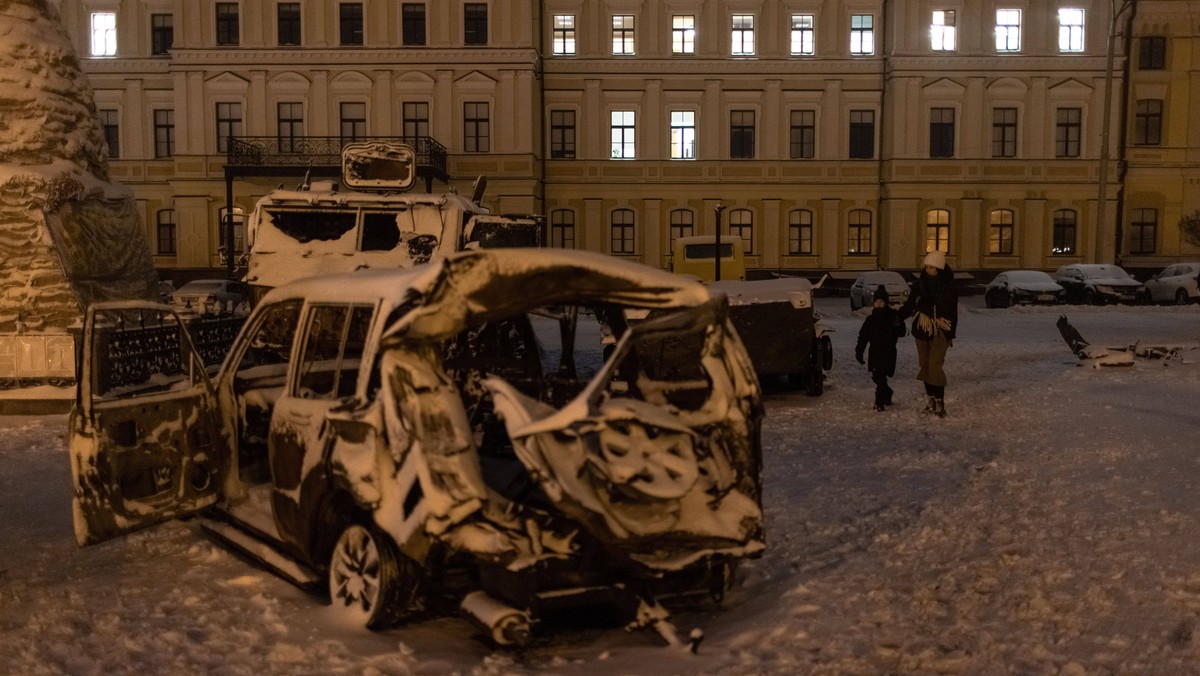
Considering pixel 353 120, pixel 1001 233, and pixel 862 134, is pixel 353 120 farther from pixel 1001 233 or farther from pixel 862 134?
pixel 1001 233

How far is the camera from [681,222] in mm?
43031

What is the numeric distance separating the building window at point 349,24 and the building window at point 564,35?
7376 mm

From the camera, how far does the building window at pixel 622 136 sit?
141 ft

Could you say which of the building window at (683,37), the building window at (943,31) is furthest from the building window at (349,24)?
the building window at (943,31)

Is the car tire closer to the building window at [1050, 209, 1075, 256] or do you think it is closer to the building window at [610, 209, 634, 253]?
the building window at [610, 209, 634, 253]

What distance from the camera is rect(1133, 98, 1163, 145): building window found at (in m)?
43.3

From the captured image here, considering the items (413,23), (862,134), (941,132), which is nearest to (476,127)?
(413,23)

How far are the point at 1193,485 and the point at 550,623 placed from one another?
206 inches

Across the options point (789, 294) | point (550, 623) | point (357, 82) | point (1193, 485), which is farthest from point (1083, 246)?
point (550, 623)

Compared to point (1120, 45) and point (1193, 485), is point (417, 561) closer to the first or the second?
point (1193, 485)

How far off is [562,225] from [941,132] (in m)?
15.1

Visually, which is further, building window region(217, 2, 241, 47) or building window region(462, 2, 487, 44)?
building window region(462, 2, 487, 44)

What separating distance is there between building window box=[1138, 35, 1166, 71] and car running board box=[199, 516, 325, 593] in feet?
147

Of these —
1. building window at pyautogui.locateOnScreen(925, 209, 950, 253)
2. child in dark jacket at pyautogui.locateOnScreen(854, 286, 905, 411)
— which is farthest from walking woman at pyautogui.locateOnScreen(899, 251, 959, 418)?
building window at pyautogui.locateOnScreen(925, 209, 950, 253)
